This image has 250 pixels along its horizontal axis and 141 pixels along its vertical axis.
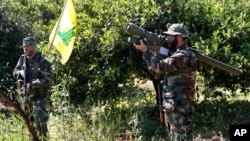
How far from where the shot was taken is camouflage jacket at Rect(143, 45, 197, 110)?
492cm

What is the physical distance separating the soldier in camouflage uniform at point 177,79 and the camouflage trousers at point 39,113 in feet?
4.07

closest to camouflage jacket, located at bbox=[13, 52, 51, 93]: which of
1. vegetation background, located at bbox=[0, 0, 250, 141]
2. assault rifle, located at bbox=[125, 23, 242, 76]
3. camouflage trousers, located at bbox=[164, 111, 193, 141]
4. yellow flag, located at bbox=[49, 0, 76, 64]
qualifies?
yellow flag, located at bbox=[49, 0, 76, 64]

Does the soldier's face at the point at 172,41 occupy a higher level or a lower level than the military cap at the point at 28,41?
lower

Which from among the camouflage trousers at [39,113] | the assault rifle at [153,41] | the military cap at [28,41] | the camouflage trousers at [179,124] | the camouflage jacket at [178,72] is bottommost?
the camouflage trousers at [179,124]

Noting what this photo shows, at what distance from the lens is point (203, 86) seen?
7027 mm

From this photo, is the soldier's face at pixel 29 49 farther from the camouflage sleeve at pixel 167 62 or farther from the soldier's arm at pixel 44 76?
the camouflage sleeve at pixel 167 62

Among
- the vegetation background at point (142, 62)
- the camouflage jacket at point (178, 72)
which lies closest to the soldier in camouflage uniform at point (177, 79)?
the camouflage jacket at point (178, 72)

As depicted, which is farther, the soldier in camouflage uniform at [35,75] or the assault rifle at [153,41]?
the soldier in camouflage uniform at [35,75]

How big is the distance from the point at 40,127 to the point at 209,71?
117 inches

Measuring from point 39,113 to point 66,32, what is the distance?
963mm

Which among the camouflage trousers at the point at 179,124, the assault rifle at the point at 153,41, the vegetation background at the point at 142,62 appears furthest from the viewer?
the vegetation background at the point at 142,62

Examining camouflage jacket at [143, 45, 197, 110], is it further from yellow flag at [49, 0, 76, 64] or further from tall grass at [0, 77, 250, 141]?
yellow flag at [49, 0, 76, 64]

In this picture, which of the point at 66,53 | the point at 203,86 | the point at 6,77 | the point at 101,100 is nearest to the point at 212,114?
the point at 203,86

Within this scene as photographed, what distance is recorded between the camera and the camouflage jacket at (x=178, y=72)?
492 cm
